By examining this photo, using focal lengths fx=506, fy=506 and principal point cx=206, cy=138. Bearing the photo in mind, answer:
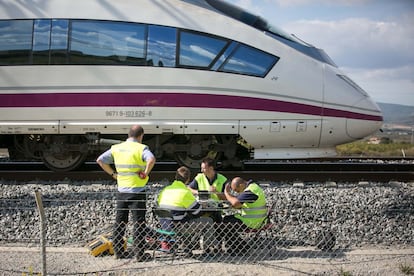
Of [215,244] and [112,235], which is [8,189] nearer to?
[112,235]

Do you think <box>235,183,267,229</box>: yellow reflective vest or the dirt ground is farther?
<box>235,183,267,229</box>: yellow reflective vest

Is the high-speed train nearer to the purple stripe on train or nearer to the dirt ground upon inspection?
the purple stripe on train

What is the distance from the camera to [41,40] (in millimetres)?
9953

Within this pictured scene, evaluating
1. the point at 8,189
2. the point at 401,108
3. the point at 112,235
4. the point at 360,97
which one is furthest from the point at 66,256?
the point at 401,108

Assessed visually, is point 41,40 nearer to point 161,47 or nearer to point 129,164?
point 161,47

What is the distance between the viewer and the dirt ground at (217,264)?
5.58 metres

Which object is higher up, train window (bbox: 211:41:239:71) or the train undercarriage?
train window (bbox: 211:41:239:71)

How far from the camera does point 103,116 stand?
9.92 m

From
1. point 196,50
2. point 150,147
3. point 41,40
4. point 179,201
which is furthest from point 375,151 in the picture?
point 179,201

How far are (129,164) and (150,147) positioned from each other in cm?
439

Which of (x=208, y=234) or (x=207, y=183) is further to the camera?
(x=207, y=183)

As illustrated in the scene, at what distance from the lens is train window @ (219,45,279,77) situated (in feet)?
→ 32.4

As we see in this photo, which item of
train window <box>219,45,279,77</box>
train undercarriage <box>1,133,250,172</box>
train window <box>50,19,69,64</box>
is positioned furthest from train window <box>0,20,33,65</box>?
train window <box>219,45,279,77</box>

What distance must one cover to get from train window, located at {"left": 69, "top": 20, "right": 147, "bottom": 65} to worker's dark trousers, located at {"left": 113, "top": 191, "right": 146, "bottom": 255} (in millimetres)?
4296
